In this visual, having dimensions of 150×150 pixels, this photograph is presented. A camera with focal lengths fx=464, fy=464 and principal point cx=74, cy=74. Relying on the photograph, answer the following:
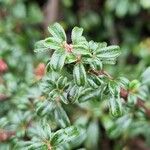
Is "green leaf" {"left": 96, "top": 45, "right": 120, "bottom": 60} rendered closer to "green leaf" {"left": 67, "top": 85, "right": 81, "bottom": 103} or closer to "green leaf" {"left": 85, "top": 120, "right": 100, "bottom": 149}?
"green leaf" {"left": 67, "top": 85, "right": 81, "bottom": 103}

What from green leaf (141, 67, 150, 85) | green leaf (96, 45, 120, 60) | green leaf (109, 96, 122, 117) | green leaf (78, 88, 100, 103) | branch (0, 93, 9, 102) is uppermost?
branch (0, 93, 9, 102)

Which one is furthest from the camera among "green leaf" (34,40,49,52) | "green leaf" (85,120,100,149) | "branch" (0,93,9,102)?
"green leaf" (85,120,100,149)

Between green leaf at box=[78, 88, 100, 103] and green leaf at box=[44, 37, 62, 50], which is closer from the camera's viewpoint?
green leaf at box=[44, 37, 62, 50]

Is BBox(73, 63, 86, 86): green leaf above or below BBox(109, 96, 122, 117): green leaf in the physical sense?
above

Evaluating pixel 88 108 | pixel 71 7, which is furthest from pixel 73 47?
pixel 71 7

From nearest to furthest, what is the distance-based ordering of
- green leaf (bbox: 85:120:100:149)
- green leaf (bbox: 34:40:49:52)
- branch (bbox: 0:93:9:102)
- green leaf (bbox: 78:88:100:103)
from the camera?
green leaf (bbox: 34:40:49:52) < green leaf (bbox: 78:88:100:103) < branch (bbox: 0:93:9:102) < green leaf (bbox: 85:120:100:149)

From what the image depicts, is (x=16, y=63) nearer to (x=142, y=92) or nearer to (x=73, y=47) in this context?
(x=142, y=92)

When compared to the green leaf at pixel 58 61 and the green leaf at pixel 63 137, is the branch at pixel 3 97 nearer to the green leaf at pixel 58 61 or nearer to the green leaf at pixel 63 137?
the green leaf at pixel 63 137

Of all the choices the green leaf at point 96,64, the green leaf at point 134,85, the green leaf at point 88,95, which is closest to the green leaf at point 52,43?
the green leaf at point 96,64

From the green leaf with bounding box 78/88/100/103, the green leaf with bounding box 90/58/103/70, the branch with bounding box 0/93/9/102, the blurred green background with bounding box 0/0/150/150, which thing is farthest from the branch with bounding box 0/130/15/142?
the green leaf with bounding box 90/58/103/70
